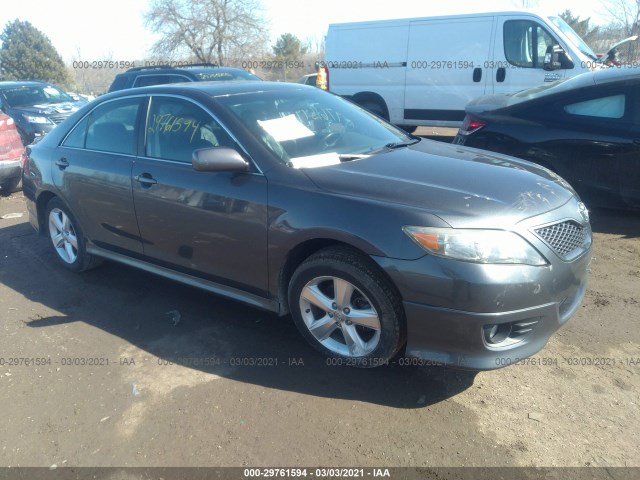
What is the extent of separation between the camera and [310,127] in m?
3.62

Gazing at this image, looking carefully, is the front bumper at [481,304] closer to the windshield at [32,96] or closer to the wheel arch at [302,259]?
the wheel arch at [302,259]

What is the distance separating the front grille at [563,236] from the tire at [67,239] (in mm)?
3690

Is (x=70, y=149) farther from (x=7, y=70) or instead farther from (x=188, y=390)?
(x=7, y=70)

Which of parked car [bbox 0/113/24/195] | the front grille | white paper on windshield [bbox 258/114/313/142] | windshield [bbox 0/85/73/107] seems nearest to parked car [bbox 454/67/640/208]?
the front grille

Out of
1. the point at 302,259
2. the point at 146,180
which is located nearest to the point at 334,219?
the point at 302,259

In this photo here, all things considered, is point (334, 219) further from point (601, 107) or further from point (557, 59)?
point (557, 59)

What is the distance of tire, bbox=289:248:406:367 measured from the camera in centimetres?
281

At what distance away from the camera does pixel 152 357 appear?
3406 mm

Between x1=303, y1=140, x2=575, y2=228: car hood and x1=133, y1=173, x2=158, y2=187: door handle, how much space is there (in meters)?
1.26

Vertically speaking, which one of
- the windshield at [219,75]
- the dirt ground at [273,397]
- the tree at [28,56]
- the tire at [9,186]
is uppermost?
the tree at [28,56]

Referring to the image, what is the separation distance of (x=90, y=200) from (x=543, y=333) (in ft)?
11.4

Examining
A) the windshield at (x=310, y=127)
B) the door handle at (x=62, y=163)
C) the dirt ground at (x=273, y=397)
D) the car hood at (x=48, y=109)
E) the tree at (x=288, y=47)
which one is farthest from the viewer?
the tree at (x=288, y=47)

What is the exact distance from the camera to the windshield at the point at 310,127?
334 centimetres

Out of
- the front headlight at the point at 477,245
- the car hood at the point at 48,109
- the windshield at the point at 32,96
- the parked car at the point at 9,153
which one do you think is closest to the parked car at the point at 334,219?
the front headlight at the point at 477,245
